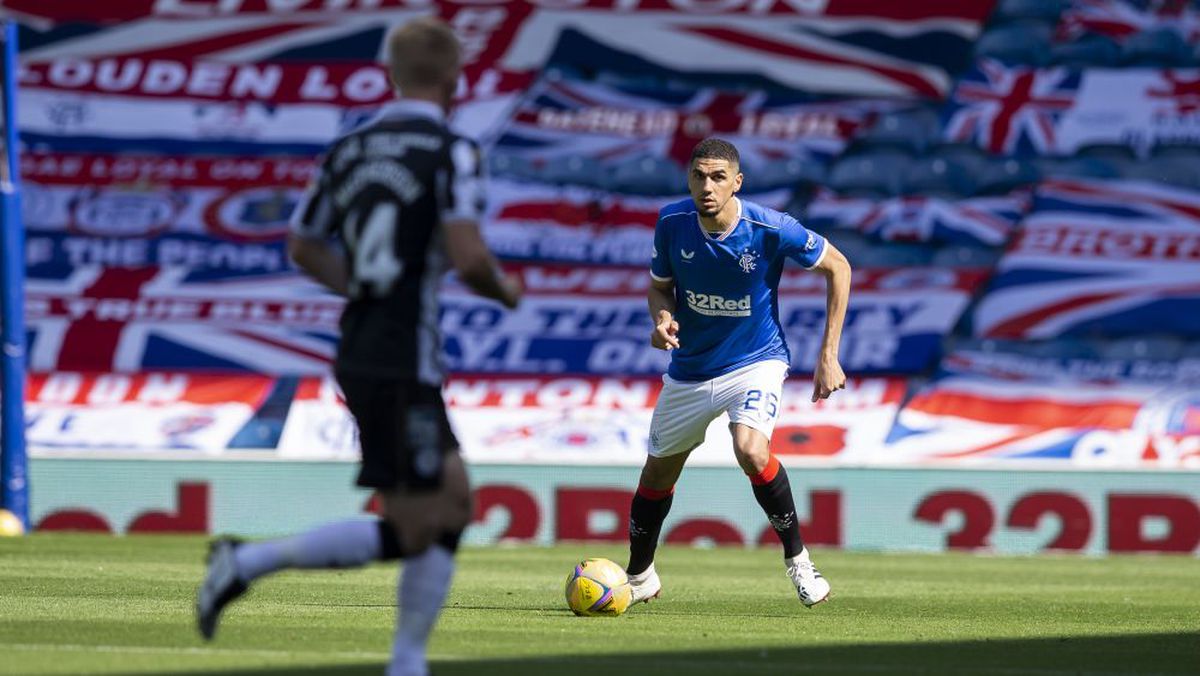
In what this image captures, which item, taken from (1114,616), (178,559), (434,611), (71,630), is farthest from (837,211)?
(434,611)

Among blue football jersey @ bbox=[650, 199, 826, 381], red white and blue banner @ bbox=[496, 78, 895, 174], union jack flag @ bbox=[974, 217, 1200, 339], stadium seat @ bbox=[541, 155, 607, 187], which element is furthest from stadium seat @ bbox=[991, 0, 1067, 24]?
blue football jersey @ bbox=[650, 199, 826, 381]

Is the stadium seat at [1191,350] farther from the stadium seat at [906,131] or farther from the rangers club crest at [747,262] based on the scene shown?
the rangers club crest at [747,262]

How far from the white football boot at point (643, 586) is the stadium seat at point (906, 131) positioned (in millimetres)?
11990

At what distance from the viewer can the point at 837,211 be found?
65.9 ft

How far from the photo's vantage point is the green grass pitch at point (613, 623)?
21.5 feet

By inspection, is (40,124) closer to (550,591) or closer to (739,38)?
(739,38)

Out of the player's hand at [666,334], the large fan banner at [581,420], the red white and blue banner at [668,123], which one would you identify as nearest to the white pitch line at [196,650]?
the player's hand at [666,334]

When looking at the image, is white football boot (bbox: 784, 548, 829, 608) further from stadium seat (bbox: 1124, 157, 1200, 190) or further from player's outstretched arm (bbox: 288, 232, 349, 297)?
stadium seat (bbox: 1124, 157, 1200, 190)

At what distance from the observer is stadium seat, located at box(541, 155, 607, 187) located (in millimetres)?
20266

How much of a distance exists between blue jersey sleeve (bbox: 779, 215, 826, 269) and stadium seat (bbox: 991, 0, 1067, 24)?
12776 mm

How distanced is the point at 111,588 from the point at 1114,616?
480 cm

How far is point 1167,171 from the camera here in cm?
2006

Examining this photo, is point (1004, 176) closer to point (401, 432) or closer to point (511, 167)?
point (511, 167)

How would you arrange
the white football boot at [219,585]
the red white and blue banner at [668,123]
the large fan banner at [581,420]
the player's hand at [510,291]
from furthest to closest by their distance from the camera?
the red white and blue banner at [668,123], the large fan banner at [581,420], the white football boot at [219,585], the player's hand at [510,291]
